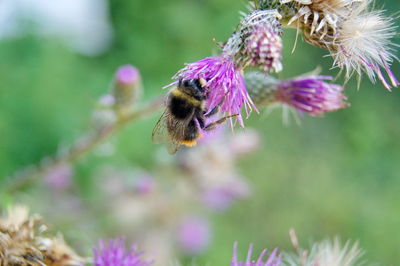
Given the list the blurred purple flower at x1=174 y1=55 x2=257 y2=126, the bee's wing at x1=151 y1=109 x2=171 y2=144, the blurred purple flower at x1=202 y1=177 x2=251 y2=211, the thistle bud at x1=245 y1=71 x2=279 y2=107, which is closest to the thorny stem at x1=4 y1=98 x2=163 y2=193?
the bee's wing at x1=151 y1=109 x2=171 y2=144

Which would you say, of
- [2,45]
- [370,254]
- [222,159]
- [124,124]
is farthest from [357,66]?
[370,254]

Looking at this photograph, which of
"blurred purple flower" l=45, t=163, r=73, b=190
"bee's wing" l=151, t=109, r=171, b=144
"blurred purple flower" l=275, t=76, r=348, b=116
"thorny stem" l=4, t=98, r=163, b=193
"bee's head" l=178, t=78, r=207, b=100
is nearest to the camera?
"bee's head" l=178, t=78, r=207, b=100

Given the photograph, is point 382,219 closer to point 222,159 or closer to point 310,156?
point 310,156

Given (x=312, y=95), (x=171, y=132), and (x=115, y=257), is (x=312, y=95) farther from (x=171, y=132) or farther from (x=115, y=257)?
(x=115, y=257)

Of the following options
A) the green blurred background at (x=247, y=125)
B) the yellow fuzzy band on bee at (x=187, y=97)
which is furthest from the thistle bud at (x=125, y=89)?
the green blurred background at (x=247, y=125)

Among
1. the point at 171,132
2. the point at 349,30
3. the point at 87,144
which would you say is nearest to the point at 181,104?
the point at 171,132

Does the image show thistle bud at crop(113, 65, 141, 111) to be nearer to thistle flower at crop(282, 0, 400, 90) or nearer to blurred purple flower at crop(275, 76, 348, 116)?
blurred purple flower at crop(275, 76, 348, 116)
